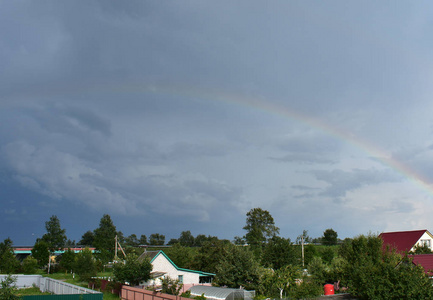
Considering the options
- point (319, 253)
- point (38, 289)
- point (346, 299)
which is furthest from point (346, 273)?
point (319, 253)

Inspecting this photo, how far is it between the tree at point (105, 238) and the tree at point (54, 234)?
26.4ft

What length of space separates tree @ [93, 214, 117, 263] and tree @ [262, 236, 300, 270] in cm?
4819

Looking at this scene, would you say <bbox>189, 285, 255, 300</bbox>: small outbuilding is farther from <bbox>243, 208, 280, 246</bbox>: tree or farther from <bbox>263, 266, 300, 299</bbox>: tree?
<bbox>243, 208, 280, 246</bbox>: tree

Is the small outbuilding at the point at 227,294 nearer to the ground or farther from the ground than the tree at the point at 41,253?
nearer to the ground

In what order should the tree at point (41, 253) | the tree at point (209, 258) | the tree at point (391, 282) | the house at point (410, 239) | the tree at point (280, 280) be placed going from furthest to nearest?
the tree at point (41, 253) < the house at point (410, 239) < the tree at point (209, 258) < the tree at point (280, 280) < the tree at point (391, 282)

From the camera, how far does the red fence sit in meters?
30.3

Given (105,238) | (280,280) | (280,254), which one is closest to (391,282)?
(280,280)

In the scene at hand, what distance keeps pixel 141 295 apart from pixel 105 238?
66.3 meters

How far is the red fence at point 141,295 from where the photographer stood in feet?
99.3

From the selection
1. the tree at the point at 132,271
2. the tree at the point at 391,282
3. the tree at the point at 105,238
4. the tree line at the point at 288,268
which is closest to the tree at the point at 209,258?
the tree line at the point at 288,268

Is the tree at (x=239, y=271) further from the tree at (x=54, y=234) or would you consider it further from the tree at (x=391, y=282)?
the tree at (x=54, y=234)

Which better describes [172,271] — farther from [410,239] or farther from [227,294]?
[410,239]

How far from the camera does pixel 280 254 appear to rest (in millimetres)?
53656

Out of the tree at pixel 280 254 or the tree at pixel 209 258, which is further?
the tree at pixel 209 258
